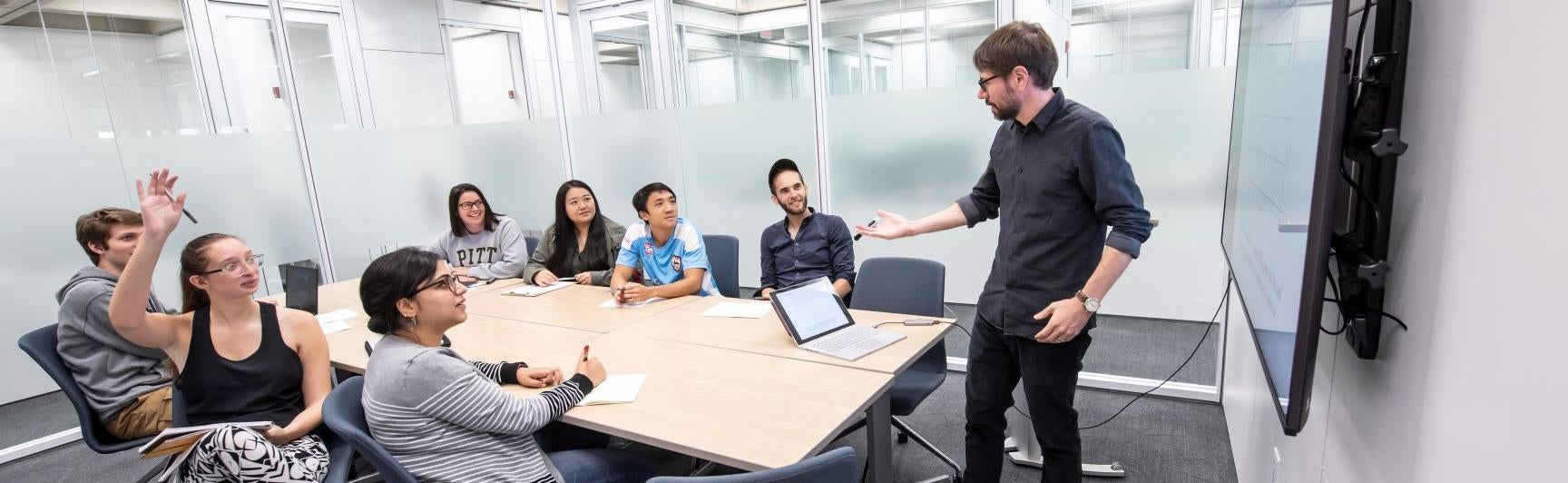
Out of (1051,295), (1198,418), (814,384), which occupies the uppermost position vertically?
(1051,295)

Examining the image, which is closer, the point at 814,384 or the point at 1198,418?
the point at 814,384

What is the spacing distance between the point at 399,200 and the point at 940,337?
168 inches

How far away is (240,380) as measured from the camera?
6.82ft

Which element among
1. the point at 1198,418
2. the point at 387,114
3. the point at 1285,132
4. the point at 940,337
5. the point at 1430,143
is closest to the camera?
the point at 1430,143

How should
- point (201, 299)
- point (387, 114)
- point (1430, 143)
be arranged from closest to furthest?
1. point (1430, 143)
2. point (201, 299)
3. point (387, 114)

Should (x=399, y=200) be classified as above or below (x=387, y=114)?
below

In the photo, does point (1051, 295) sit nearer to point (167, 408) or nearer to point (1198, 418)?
point (1198, 418)

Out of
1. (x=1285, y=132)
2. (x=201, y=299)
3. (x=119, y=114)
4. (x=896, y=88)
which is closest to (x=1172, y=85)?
(x=896, y=88)

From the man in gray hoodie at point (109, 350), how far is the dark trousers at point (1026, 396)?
2.62 metres

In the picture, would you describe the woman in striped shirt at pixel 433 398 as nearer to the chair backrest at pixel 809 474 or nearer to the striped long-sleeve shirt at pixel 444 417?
the striped long-sleeve shirt at pixel 444 417

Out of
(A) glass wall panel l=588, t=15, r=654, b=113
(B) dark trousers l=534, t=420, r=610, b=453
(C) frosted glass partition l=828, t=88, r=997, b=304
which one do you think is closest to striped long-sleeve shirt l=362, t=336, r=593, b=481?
(B) dark trousers l=534, t=420, r=610, b=453

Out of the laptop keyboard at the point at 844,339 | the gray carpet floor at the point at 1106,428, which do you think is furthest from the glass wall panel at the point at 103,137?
the laptop keyboard at the point at 844,339

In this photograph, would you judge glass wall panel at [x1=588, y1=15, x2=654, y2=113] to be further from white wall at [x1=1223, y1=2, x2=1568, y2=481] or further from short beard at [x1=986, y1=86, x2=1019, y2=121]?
white wall at [x1=1223, y1=2, x2=1568, y2=481]

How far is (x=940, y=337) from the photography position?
2311mm
